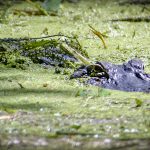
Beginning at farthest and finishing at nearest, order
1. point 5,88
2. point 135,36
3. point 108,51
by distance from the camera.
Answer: point 135,36, point 108,51, point 5,88

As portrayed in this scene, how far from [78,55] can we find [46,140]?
2.87 ft

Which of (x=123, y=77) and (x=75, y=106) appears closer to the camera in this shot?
(x=75, y=106)

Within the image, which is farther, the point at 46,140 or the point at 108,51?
the point at 108,51

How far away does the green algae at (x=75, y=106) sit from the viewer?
1.20m

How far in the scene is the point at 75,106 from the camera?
4.99ft

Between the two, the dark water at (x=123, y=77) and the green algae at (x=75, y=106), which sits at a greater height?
the dark water at (x=123, y=77)

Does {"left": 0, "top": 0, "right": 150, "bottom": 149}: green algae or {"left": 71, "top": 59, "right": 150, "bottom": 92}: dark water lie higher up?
{"left": 71, "top": 59, "right": 150, "bottom": 92}: dark water

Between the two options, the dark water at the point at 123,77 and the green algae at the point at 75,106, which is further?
the dark water at the point at 123,77

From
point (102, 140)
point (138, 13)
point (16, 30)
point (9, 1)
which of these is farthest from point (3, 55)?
point (9, 1)

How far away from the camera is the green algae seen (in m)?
1.20

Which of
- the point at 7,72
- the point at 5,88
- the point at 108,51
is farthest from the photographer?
the point at 108,51

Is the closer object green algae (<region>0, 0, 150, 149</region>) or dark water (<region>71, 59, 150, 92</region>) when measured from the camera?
green algae (<region>0, 0, 150, 149</region>)

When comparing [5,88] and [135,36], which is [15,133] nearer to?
[5,88]

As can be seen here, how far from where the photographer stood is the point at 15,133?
4.08 feet
